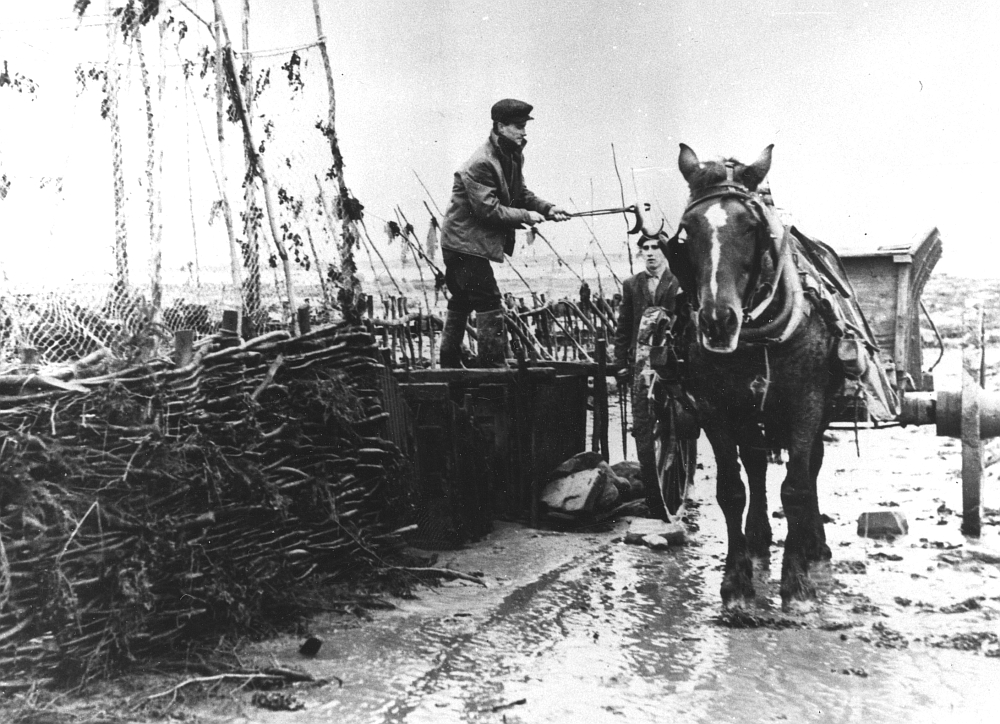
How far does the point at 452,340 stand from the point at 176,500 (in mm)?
3291

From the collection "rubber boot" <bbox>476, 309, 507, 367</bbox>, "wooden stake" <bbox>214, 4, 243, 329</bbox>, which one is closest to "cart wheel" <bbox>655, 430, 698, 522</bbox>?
"rubber boot" <bbox>476, 309, 507, 367</bbox>

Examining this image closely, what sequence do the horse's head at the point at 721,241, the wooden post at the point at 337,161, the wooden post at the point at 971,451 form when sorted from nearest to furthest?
the horse's head at the point at 721,241 → the wooden post at the point at 971,451 → the wooden post at the point at 337,161

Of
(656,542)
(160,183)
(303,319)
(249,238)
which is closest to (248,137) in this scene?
(249,238)

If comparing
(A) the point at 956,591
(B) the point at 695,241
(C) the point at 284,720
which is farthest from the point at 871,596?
(C) the point at 284,720

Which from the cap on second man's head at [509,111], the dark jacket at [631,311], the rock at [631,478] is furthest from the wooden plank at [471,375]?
the cap on second man's head at [509,111]

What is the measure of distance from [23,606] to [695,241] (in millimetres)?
3213

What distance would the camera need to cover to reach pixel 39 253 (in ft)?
19.9

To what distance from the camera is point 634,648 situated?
448 cm

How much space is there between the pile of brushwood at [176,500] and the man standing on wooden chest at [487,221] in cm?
166

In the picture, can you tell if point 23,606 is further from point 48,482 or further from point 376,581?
point 376,581

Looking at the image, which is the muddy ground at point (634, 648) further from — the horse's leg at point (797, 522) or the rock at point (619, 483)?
the rock at point (619, 483)

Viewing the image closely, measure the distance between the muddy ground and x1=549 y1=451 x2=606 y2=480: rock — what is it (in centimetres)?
61

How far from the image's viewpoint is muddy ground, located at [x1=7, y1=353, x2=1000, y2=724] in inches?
145

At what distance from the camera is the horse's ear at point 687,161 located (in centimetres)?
457
